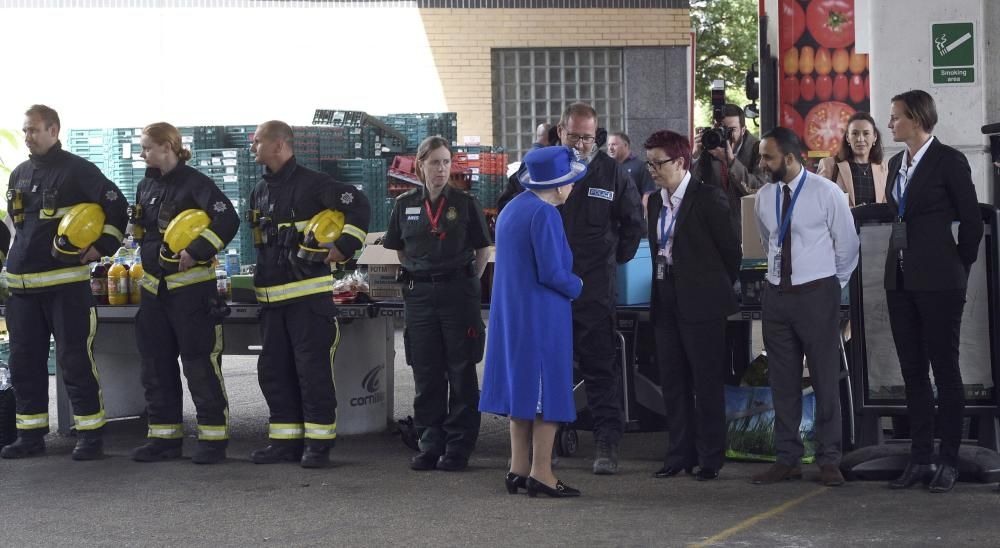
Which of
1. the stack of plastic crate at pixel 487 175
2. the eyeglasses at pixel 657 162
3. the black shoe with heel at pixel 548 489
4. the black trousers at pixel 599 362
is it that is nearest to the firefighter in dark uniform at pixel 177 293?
the black trousers at pixel 599 362

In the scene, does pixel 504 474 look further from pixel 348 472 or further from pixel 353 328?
pixel 353 328

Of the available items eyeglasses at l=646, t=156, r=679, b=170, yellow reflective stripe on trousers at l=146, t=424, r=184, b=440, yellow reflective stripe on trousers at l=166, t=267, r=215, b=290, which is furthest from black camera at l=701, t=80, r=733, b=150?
yellow reflective stripe on trousers at l=146, t=424, r=184, b=440

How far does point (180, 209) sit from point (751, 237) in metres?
3.56

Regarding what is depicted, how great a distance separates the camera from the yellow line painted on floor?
22.2 ft

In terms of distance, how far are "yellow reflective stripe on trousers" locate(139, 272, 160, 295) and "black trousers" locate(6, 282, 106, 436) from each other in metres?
0.49

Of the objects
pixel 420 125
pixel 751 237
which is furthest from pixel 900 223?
pixel 420 125

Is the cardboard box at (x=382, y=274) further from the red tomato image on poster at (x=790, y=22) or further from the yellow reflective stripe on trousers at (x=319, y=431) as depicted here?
the red tomato image on poster at (x=790, y=22)

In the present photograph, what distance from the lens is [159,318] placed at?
30.5 feet

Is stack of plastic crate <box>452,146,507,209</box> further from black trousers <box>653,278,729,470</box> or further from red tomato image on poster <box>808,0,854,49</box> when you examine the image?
black trousers <box>653,278,729,470</box>

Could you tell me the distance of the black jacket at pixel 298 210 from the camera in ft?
29.3

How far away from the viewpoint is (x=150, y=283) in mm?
9273

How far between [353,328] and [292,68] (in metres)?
11.8

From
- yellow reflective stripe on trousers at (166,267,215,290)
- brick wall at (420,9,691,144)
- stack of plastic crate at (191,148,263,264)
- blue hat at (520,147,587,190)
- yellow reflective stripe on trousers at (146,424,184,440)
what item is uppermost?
brick wall at (420,9,691,144)

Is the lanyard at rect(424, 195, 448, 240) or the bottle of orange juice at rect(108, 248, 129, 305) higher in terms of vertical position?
the lanyard at rect(424, 195, 448, 240)
